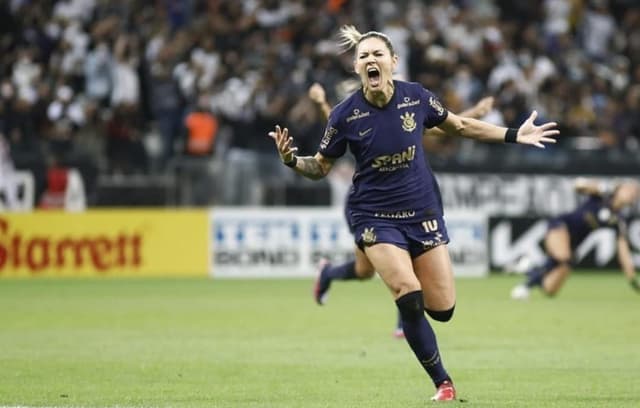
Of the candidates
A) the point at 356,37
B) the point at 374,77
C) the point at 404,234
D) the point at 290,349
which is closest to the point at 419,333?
the point at 404,234

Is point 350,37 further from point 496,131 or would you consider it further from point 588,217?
point 588,217

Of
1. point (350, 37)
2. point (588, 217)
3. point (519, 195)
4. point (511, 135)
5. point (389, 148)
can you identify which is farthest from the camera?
point (519, 195)

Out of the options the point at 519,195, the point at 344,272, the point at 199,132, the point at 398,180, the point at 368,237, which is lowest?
the point at 519,195

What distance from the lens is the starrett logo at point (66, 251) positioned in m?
23.9

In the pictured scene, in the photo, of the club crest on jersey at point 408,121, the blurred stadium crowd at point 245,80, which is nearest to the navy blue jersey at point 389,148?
the club crest on jersey at point 408,121

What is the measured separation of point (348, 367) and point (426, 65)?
16.5 meters

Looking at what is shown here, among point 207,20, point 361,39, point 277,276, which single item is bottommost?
point 277,276

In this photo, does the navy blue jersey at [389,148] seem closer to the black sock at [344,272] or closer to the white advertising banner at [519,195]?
the black sock at [344,272]

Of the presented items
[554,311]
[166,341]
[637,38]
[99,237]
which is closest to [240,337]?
[166,341]

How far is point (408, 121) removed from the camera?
373 inches

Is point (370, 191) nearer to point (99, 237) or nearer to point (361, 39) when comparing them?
point (361, 39)

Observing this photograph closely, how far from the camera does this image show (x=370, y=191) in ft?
31.3

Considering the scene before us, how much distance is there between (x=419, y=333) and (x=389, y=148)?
49.0 inches

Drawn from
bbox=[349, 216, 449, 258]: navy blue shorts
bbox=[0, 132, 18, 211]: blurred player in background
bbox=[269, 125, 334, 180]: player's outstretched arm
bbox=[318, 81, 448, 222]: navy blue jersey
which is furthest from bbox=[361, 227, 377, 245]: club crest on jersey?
bbox=[0, 132, 18, 211]: blurred player in background
